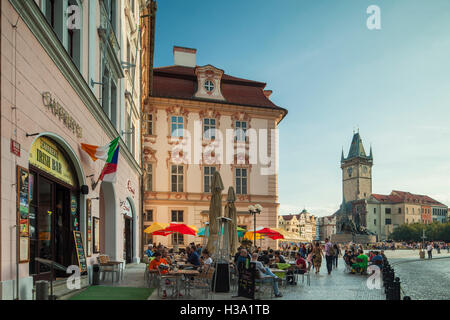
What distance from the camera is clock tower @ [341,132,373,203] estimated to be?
160 meters

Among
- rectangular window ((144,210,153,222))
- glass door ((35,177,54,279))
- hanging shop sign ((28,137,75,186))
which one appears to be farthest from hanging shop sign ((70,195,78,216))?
rectangular window ((144,210,153,222))

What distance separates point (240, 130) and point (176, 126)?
19.2 ft

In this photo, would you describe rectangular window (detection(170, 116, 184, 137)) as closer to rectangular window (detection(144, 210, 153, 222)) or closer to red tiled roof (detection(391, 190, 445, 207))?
rectangular window (detection(144, 210, 153, 222))

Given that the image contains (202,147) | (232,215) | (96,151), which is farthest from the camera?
(202,147)

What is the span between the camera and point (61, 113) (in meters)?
12.0

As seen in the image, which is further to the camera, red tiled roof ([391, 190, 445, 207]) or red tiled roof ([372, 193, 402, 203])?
red tiled roof ([391, 190, 445, 207])

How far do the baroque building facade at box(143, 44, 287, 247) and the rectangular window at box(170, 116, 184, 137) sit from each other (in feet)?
0.14

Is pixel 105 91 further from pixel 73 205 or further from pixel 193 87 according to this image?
pixel 193 87

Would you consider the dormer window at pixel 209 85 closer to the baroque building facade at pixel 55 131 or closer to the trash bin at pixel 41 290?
the baroque building facade at pixel 55 131

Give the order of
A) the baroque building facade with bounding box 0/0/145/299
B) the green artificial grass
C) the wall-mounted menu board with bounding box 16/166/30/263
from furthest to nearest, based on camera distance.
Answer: the green artificial grass → the wall-mounted menu board with bounding box 16/166/30/263 → the baroque building facade with bounding box 0/0/145/299

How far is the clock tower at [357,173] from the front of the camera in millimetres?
160000

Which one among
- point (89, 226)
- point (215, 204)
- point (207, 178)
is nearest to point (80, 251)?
point (89, 226)

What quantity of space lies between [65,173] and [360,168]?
157243 millimetres

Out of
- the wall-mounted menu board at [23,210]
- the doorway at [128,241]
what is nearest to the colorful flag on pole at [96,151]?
the wall-mounted menu board at [23,210]
